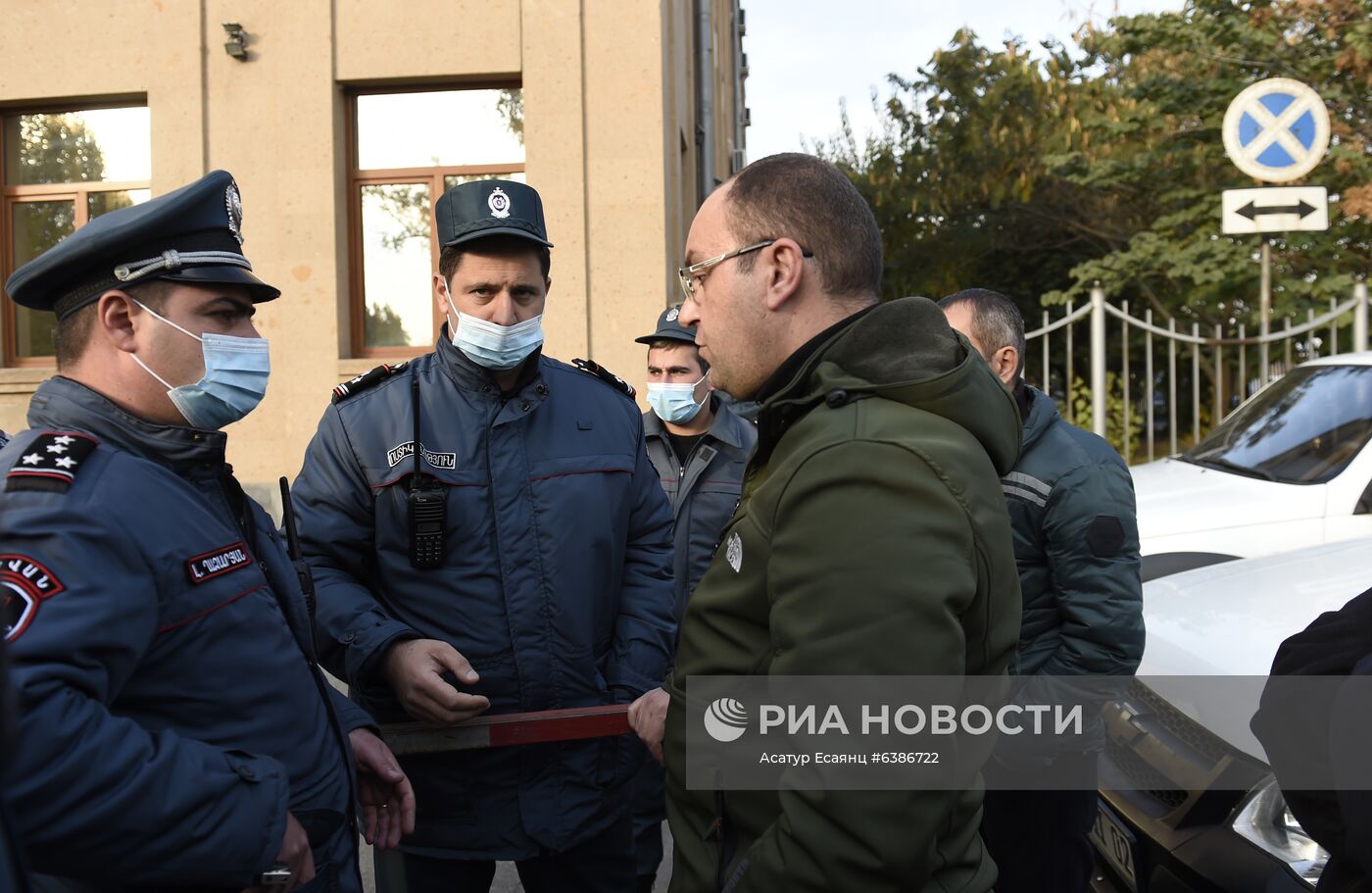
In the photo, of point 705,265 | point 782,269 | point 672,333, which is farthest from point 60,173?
point 782,269

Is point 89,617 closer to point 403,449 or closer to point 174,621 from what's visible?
point 174,621

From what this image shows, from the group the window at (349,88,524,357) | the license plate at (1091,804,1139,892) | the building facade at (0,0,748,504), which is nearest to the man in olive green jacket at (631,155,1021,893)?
the license plate at (1091,804,1139,892)

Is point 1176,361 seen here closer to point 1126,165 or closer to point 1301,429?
point 1126,165

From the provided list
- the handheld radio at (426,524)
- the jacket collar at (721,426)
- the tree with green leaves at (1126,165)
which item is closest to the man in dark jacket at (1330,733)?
the handheld radio at (426,524)

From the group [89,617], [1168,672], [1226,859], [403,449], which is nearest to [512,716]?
[403,449]

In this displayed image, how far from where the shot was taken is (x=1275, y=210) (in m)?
7.07

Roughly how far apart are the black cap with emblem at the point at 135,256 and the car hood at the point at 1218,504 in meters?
4.37

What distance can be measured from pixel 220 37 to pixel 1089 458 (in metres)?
7.35

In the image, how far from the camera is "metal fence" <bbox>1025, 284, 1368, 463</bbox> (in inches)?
339

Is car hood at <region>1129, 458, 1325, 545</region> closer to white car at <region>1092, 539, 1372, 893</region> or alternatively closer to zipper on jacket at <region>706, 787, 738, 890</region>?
white car at <region>1092, 539, 1372, 893</region>

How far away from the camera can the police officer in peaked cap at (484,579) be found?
250cm

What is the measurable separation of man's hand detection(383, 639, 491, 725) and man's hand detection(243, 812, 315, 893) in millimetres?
532

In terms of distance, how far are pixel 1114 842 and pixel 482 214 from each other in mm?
2326

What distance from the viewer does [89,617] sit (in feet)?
5.09
